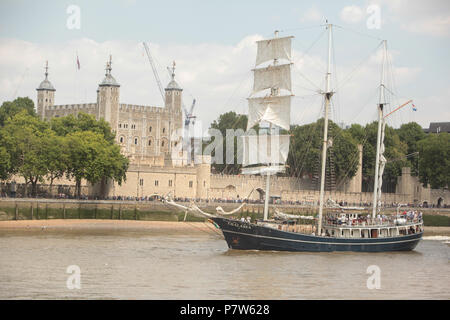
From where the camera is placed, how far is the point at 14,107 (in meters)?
111

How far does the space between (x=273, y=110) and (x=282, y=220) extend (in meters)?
8.38

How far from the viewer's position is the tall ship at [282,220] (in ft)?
187

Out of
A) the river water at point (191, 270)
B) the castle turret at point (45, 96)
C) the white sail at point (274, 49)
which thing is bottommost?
the river water at point (191, 270)

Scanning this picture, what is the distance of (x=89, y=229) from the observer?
69.0 meters

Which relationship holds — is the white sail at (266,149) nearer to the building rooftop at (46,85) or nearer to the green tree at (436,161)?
the green tree at (436,161)

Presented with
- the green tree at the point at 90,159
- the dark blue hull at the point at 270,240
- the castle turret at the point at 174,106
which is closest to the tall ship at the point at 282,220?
the dark blue hull at the point at 270,240

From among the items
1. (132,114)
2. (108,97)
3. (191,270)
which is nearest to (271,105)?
(191,270)

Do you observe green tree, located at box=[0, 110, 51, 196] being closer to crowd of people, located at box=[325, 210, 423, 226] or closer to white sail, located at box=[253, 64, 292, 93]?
white sail, located at box=[253, 64, 292, 93]

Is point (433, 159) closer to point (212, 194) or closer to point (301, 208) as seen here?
point (301, 208)

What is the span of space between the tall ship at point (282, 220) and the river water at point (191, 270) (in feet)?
3.29

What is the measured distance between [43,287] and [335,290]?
1376 cm

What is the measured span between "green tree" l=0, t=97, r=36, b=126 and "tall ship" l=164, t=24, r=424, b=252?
156 feet

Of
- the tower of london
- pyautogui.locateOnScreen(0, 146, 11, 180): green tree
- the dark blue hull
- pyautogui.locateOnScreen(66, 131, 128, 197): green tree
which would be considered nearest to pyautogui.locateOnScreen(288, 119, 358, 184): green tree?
the tower of london

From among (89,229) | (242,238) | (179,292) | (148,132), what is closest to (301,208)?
(89,229)
